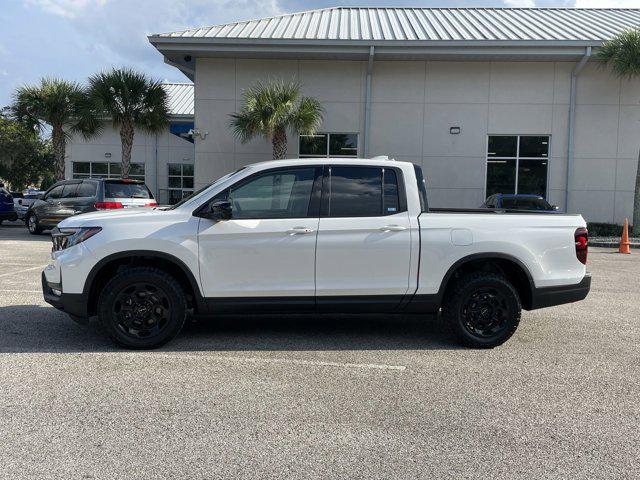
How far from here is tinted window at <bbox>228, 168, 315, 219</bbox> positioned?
525 centimetres

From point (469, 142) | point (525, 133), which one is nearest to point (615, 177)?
point (525, 133)

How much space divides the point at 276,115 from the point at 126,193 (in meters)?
5.13

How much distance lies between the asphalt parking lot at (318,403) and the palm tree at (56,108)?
693 inches

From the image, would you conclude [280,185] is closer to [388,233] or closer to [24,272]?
[388,233]

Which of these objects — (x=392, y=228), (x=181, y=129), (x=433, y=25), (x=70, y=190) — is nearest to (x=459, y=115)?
(x=433, y=25)

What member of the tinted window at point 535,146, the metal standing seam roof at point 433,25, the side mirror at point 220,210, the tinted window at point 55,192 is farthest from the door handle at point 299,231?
the tinted window at point 535,146

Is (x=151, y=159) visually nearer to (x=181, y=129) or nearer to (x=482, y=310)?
(x=181, y=129)

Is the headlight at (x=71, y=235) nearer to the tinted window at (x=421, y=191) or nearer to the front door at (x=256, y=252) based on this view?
the front door at (x=256, y=252)

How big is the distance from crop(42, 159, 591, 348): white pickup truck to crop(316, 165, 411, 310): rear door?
11mm

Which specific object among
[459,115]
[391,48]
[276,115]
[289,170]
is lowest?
[289,170]

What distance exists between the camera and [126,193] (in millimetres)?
14414

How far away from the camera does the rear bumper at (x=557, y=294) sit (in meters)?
5.39

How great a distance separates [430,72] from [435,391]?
1670cm

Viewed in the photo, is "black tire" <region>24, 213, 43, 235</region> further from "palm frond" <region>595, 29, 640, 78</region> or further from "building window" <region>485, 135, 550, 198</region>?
"palm frond" <region>595, 29, 640, 78</region>
